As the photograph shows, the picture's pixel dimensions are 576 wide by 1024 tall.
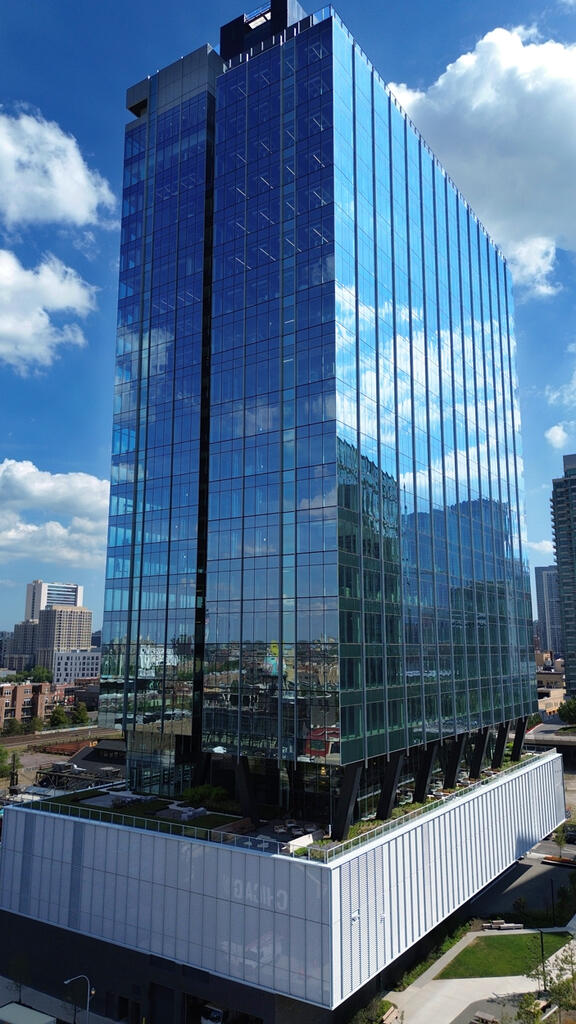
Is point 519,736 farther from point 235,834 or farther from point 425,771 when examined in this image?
point 235,834

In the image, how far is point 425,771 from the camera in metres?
56.4

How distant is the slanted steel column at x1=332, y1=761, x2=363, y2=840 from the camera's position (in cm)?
4403

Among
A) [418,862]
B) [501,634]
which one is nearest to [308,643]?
[418,862]

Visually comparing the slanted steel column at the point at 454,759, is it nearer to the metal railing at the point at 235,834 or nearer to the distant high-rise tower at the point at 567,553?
the metal railing at the point at 235,834

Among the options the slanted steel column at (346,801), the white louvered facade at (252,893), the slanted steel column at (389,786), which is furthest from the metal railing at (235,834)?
the slanted steel column at (389,786)

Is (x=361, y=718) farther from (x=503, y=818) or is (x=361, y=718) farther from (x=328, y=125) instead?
→ (x=328, y=125)

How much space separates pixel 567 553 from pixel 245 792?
540 ft

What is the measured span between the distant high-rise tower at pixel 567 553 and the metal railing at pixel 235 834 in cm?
14711

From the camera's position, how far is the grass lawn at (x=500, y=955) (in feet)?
158

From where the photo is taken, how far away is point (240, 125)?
2190 inches

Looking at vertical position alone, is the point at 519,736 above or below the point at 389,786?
below

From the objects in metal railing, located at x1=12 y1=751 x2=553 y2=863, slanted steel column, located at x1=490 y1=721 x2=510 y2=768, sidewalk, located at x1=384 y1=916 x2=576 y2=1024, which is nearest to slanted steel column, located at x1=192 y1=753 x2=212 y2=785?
metal railing, located at x1=12 y1=751 x2=553 y2=863

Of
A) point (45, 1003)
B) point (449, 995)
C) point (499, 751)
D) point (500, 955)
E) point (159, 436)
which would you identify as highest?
point (159, 436)

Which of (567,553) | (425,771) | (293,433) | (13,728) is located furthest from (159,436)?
(567,553)
